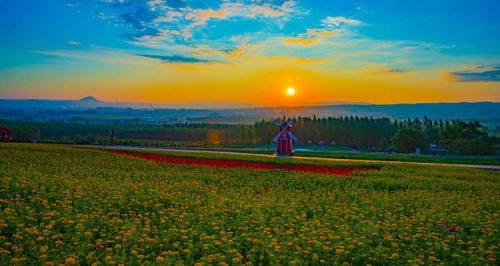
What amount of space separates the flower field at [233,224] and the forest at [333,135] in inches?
1728

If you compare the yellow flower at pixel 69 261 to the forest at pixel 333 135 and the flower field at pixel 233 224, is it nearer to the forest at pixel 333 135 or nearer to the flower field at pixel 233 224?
the flower field at pixel 233 224

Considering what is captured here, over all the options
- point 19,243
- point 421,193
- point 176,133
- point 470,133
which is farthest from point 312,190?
point 176,133

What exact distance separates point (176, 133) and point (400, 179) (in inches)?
3855

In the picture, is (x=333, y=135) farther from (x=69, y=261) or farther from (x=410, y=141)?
(x=69, y=261)

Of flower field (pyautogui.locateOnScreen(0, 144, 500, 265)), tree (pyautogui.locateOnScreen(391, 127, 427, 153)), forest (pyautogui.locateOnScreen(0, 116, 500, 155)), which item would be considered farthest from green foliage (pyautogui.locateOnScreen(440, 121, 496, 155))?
flower field (pyautogui.locateOnScreen(0, 144, 500, 265))

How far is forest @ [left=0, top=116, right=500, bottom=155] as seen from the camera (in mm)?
67438

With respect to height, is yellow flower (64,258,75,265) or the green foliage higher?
the green foliage

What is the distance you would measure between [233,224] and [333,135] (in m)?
83.3

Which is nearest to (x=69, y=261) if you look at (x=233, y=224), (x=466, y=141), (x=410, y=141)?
(x=233, y=224)

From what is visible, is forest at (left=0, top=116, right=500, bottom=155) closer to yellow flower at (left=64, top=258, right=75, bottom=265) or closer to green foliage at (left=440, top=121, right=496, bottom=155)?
green foliage at (left=440, top=121, right=496, bottom=155)

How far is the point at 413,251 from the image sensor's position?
9672mm

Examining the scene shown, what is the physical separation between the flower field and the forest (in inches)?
1728

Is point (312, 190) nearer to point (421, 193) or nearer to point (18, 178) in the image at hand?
point (421, 193)

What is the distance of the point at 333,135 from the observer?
303 feet
